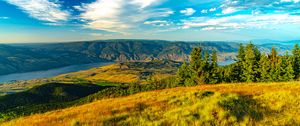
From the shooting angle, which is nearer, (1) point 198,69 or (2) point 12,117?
(2) point 12,117

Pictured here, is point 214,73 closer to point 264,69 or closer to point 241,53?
point 241,53

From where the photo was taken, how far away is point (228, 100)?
42.8 ft

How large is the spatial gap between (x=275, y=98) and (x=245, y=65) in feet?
252

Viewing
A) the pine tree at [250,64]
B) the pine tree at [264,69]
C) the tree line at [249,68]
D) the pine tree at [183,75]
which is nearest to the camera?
the tree line at [249,68]

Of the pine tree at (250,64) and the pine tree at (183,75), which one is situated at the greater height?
the pine tree at (250,64)

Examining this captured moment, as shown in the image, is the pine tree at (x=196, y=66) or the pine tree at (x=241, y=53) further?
the pine tree at (x=196, y=66)

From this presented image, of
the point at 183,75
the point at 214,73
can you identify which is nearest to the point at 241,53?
the point at 214,73

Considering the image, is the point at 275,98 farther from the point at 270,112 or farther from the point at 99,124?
the point at 99,124

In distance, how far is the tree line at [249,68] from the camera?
78.7 meters

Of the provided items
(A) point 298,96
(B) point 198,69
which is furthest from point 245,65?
(A) point 298,96

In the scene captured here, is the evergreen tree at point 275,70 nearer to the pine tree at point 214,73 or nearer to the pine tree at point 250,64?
the pine tree at point 250,64

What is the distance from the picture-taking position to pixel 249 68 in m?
82.8

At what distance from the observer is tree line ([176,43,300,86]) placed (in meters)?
78.7

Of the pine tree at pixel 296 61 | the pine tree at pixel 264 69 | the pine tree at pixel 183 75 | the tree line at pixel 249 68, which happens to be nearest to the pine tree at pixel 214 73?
the tree line at pixel 249 68
